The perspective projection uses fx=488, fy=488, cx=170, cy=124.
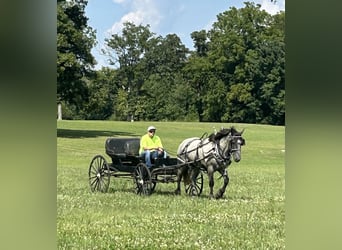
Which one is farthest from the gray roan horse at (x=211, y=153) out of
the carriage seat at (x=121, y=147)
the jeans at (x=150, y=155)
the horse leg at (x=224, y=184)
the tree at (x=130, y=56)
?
the tree at (x=130, y=56)

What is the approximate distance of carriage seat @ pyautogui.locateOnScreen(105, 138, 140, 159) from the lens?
3.02m

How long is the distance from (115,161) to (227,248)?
1224mm

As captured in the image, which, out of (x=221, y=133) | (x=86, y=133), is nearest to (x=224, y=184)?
(x=221, y=133)

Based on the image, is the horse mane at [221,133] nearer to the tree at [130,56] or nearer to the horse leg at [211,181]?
the horse leg at [211,181]

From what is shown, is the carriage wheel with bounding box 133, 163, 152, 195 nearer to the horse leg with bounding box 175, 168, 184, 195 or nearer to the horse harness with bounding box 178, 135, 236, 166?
the horse leg with bounding box 175, 168, 184, 195

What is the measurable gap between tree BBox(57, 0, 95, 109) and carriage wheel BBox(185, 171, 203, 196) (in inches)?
34.5

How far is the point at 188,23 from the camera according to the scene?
8.68ft

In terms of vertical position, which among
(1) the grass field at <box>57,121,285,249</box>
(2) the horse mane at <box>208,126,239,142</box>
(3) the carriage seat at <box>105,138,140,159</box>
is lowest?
(1) the grass field at <box>57,121,285,249</box>

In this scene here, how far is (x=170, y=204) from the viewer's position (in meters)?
2.86

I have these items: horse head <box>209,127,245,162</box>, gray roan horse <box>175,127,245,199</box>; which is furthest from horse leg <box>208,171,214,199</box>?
horse head <box>209,127,245,162</box>

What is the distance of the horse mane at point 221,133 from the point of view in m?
2.87

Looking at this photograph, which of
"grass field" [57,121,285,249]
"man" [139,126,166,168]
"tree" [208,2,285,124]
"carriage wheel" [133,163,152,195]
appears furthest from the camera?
"carriage wheel" [133,163,152,195]
